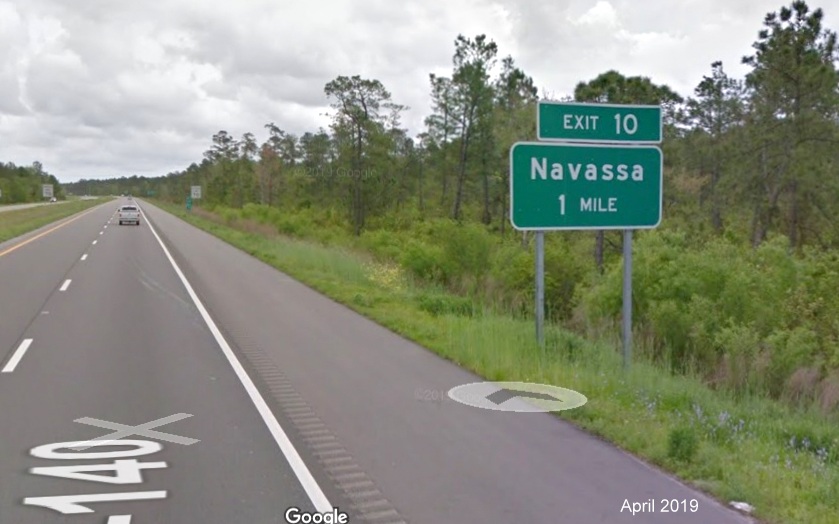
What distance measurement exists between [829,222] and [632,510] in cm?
3163

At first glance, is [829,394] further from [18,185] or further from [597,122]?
[18,185]

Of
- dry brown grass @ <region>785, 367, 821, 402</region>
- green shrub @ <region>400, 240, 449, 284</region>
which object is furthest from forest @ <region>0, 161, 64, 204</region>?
dry brown grass @ <region>785, 367, 821, 402</region>

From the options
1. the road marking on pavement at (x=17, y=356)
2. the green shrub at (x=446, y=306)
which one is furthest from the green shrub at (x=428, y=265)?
the road marking on pavement at (x=17, y=356)

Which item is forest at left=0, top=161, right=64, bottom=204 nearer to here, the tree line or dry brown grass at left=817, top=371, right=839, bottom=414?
the tree line

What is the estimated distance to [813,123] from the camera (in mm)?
28516

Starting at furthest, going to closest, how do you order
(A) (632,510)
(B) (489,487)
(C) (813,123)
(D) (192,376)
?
(C) (813,123), (D) (192,376), (B) (489,487), (A) (632,510)

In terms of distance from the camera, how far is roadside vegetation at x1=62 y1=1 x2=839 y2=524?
22.9ft

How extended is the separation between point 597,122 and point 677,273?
570 cm

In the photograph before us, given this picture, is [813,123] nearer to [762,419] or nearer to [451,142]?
[762,419]

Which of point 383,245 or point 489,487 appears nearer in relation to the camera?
point 489,487

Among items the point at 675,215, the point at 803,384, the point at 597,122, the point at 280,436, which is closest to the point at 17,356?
the point at 280,436

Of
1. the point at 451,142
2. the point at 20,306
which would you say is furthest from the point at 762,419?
the point at 451,142

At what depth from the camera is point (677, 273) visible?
14633 millimetres

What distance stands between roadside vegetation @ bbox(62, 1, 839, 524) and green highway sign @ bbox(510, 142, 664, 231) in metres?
1.89
